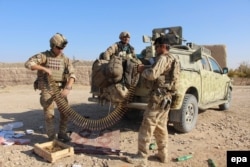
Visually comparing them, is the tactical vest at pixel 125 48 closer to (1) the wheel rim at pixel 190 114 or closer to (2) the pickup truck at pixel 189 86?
(2) the pickup truck at pixel 189 86

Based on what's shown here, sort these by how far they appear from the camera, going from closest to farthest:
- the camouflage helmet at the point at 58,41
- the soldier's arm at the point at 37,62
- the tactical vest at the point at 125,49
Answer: the soldier's arm at the point at 37,62 < the camouflage helmet at the point at 58,41 < the tactical vest at the point at 125,49

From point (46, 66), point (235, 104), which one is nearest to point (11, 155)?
point (46, 66)

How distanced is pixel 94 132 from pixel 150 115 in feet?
5.59

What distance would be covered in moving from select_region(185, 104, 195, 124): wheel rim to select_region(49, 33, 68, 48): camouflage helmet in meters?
2.72

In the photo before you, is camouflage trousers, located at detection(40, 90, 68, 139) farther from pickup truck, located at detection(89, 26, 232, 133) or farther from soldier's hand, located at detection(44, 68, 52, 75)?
pickup truck, located at detection(89, 26, 232, 133)

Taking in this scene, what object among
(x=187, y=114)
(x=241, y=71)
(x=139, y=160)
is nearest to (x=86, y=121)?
(x=139, y=160)

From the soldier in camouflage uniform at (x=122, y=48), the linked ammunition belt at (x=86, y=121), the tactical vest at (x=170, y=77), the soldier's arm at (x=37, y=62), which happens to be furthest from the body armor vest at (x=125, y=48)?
the tactical vest at (x=170, y=77)

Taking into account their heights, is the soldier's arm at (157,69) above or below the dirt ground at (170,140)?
above

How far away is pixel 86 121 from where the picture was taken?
571 cm

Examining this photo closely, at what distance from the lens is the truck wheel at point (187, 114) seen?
5594 millimetres

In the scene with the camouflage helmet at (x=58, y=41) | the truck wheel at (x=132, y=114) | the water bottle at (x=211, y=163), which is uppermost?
the camouflage helmet at (x=58, y=41)

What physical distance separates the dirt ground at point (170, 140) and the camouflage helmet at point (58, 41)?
1.76m

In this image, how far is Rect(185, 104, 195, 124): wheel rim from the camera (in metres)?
5.81

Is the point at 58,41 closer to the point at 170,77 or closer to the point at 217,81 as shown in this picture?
the point at 170,77
